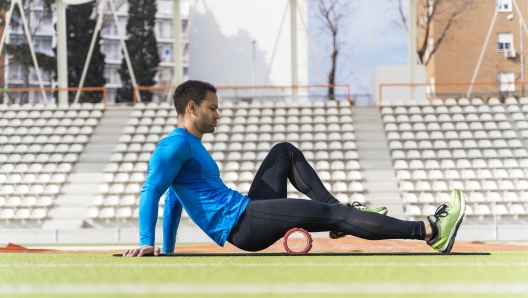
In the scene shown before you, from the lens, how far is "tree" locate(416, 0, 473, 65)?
26.2 meters

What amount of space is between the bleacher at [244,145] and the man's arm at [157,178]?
7.55 m

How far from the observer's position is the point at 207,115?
3215 mm

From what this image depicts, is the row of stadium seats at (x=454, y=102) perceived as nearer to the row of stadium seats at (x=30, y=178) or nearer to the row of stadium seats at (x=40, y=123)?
the row of stadium seats at (x=40, y=123)

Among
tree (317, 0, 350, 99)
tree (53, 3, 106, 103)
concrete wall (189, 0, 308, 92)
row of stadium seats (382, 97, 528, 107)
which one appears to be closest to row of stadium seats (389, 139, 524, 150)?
row of stadium seats (382, 97, 528, 107)

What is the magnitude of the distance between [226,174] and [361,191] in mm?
2290

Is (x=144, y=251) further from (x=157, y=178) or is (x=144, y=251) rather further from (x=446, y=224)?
(x=446, y=224)

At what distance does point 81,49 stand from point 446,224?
109ft

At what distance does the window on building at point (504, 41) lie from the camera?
32.4m

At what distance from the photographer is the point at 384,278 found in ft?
6.72

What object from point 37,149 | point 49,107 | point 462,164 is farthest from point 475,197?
point 49,107

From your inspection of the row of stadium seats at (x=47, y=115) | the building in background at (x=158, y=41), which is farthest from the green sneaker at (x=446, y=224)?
the building in background at (x=158, y=41)

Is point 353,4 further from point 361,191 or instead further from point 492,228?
point 492,228

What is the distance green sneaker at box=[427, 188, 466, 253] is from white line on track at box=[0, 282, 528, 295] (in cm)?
109

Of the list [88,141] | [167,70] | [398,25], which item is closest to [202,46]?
[167,70]
